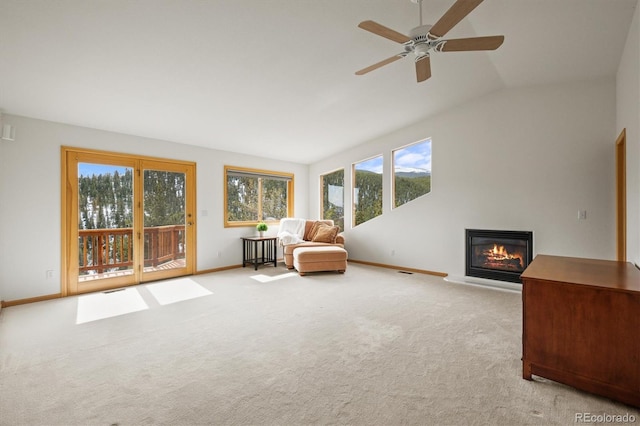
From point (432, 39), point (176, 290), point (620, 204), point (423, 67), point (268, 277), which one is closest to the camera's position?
point (432, 39)

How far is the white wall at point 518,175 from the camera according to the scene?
12.5 ft

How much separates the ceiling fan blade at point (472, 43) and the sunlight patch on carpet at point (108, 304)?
166 inches

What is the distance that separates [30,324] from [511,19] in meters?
5.73

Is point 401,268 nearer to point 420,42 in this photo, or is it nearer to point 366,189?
point 366,189

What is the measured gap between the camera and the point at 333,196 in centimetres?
699

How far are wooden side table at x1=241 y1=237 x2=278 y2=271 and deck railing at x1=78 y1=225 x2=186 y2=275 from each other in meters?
1.22

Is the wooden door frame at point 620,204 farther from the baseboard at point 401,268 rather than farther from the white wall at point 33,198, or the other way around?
the white wall at point 33,198

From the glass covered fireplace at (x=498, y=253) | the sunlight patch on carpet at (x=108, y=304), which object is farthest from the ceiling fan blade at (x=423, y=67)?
the sunlight patch on carpet at (x=108, y=304)

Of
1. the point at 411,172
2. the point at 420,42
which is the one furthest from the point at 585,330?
the point at 411,172

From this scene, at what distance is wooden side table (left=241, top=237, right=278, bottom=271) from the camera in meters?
5.83

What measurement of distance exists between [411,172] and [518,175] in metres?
1.76

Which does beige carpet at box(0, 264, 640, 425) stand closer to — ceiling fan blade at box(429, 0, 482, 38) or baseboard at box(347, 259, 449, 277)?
baseboard at box(347, 259, 449, 277)

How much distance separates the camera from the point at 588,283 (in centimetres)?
180

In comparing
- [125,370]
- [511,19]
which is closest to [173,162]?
[125,370]
